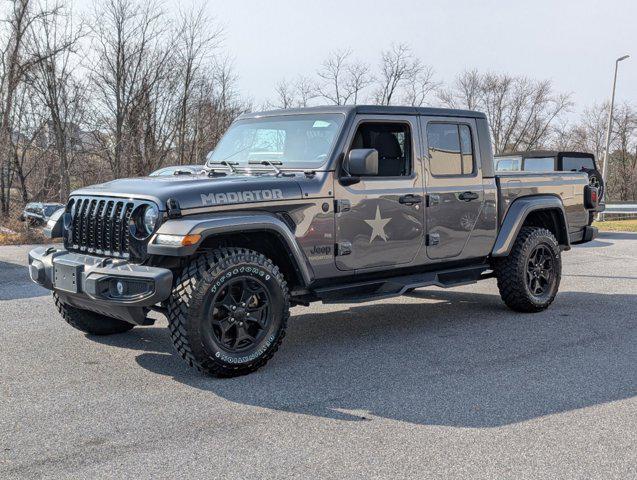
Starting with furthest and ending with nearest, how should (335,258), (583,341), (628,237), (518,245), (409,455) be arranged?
(628,237)
(518,245)
(583,341)
(335,258)
(409,455)

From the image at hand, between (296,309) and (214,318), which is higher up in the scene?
(214,318)

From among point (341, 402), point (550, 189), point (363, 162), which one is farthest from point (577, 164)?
point (341, 402)

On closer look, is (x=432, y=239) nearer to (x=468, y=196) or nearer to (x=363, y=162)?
(x=468, y=196)

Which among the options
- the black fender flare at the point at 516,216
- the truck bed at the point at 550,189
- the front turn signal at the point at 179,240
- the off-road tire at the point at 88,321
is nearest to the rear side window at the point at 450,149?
the truck bed at the point at 550,189

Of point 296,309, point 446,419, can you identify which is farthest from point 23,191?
point 446,419

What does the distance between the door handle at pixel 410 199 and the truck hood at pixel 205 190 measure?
3.38 ft

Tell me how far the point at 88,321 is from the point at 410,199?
2.89m

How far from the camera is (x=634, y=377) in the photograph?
4680mm

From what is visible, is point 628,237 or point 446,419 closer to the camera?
point 446,419

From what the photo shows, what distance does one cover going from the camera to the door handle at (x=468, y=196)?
240 inches

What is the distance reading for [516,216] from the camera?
658cm

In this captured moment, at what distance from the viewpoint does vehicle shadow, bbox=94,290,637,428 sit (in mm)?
4070

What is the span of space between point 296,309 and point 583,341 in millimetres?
2842

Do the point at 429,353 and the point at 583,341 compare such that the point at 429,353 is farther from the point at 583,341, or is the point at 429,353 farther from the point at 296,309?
the point at 296,309
